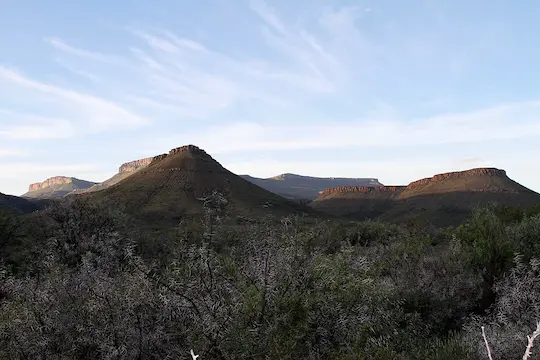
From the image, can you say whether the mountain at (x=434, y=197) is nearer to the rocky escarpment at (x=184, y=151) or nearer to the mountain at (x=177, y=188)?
the mountain at (x=177, y=188)

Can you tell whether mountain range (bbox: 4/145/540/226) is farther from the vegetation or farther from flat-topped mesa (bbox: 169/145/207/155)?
the vegetation

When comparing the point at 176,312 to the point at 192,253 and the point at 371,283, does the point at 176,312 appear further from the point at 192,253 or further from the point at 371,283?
the point at 371,283

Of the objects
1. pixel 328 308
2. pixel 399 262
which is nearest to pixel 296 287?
pixel 328 308

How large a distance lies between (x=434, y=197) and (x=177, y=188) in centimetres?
6228

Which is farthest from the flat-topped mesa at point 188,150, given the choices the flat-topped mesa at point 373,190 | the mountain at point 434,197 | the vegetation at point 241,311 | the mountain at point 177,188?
the vegetation at point 241,311

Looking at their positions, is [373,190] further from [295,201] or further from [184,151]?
[184,151]

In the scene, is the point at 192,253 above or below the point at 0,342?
above

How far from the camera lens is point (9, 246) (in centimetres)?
2572

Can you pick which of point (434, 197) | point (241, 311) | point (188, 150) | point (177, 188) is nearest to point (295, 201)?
point (188, 150)

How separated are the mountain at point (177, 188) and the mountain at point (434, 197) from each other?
1028 inches

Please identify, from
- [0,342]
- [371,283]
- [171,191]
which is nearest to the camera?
[0,342]

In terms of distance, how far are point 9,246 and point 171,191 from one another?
64772 millimetres

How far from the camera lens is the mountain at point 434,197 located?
101 m

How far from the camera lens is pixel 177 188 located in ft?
301
